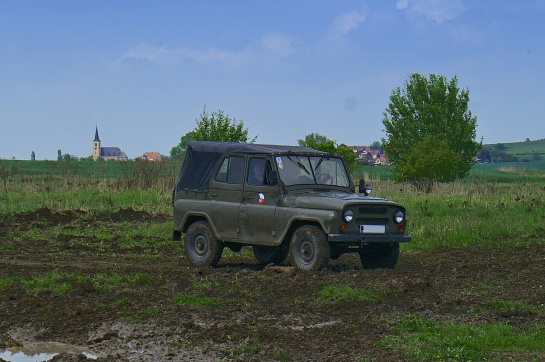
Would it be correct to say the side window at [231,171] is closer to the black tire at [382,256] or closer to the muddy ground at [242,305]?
the muddy ground at [242,305]

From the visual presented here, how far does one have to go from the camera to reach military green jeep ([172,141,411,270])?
590 inches

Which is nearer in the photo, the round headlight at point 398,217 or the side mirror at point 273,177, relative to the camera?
the round headlight at point 398,217

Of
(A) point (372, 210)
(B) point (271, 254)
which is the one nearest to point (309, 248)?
(A) point (372, 210)

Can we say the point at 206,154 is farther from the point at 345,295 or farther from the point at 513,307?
the point at 513,307

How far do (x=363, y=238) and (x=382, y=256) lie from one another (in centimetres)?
140

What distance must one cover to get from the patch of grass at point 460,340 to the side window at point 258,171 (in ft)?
18.4

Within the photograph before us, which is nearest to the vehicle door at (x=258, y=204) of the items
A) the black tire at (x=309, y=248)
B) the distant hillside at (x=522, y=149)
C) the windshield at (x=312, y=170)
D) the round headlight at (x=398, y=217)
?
the windshield at (x=312, y=170)

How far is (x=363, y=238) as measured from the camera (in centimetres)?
1494

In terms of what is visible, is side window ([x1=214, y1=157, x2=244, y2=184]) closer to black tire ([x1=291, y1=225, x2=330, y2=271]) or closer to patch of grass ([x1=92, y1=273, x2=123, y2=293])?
black tire ([x1=291, y1=225, x2=330, y2=271])

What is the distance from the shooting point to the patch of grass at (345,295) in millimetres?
12125

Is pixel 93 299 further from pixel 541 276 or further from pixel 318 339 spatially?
pixel 541 276

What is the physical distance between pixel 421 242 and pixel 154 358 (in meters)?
12.5

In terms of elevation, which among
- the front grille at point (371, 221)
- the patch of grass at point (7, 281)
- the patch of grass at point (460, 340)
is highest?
the front grille at point (371, 221)

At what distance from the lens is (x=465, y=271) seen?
50.3ft
